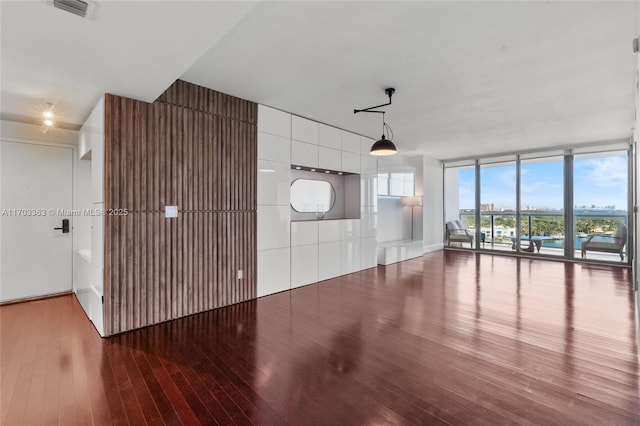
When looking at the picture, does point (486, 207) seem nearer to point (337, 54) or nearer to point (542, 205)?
point (542, 205)

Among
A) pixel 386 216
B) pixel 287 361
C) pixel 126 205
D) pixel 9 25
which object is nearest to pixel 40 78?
pixel 9 25

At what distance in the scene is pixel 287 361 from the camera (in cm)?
274

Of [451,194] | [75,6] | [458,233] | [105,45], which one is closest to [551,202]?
[458,233]

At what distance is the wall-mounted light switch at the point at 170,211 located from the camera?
12.2 feet

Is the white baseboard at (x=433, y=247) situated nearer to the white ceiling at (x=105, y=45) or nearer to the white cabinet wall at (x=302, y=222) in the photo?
the white cabinet wall at (x=302, y=222)

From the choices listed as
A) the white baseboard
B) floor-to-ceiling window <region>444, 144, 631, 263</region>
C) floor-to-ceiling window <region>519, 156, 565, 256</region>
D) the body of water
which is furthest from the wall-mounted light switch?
the body of water

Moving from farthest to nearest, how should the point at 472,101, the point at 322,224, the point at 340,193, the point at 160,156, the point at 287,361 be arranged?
the point at 340,193 < the point at 322,224 < the point at 472,101 < the point at 160,156 < the point at 287,361

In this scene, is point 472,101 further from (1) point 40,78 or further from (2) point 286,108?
(1) point 40,78

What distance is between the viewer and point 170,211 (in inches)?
148

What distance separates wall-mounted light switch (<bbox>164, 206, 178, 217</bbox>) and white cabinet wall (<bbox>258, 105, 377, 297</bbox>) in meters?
1.27

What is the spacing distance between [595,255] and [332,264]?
6877mm

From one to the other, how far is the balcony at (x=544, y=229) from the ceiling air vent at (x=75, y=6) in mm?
9953

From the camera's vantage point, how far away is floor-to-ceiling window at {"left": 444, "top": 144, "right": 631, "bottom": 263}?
7.25m

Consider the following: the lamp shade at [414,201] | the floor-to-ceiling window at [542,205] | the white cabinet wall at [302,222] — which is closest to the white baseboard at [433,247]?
the lamp shade at [414,201]
